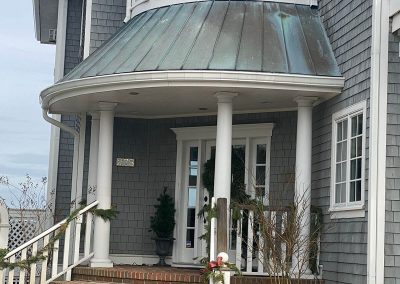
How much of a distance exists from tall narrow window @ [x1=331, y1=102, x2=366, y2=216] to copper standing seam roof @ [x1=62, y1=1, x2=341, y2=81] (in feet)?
2.39

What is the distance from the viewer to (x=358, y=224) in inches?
350

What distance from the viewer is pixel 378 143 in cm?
854

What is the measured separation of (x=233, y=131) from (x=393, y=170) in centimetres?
400

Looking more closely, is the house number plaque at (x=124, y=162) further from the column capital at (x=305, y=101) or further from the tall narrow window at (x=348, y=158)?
the tall narrow window at (x=348, y=158)

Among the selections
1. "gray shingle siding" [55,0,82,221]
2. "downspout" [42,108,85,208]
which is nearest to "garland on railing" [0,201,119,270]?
"downspout" [42,108,85,208]

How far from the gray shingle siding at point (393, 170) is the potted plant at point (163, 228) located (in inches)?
198

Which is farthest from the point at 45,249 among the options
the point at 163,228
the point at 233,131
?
the point at 233,131

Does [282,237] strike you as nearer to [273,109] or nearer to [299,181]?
[299,181]

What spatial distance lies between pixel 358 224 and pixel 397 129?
1.29 metres

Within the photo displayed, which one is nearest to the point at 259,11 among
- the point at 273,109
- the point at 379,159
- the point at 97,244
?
the point at 273,109

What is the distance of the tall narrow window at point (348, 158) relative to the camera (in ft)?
29.7

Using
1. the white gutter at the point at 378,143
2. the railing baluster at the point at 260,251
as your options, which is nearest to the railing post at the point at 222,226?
the railing baluster at the point at 260,251

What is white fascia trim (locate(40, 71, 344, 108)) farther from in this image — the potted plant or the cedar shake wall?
the potted plant

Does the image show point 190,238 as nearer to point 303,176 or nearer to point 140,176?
point 140,176
